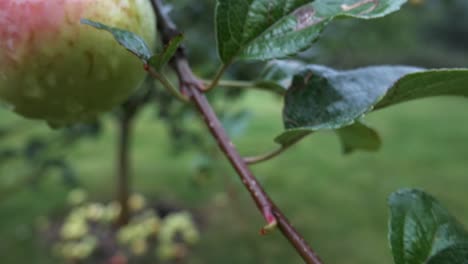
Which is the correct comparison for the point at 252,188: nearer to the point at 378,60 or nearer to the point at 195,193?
the point at 195,193

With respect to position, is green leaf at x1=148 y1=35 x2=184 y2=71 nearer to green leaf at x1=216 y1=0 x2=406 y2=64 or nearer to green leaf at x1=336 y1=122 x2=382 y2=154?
green leaf at x1=216 y1=0 x2=406 y2=64

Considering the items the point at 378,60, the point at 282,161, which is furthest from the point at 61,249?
the point at 378,60

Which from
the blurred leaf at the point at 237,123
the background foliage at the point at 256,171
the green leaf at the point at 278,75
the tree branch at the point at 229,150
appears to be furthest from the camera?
the background foliage at the point at 256,171

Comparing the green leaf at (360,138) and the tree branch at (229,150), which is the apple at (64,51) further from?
the green leaf at (360,138)

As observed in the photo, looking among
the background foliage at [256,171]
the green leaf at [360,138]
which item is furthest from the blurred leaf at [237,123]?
the green leaf at [360,138]

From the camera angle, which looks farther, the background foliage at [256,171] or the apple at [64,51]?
the background foliage at [256,171]

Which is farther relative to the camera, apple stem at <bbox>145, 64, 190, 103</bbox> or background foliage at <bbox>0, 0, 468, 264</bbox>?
background foliage at <bbox>0, 0, 468, 264</bbox>

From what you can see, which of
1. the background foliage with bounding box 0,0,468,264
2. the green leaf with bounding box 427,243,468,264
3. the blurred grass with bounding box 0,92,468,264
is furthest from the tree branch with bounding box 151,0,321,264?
the blurred grass with bounding box 0,92,468,264
